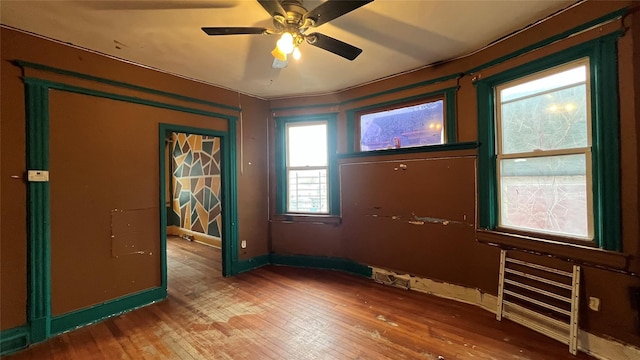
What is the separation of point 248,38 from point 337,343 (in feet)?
9.46

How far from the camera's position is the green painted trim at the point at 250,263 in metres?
3.91

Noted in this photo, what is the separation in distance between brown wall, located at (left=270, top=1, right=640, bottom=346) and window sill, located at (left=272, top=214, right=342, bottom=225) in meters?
0.05

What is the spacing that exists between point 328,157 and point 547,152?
2.61 m

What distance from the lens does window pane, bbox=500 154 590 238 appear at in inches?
86.5

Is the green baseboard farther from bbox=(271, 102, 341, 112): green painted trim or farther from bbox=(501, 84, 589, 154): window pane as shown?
bbox=(501, 84, 589, 154): window pane

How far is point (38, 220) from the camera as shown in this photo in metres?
2.33

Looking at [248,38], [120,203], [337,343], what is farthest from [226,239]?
[248,38]

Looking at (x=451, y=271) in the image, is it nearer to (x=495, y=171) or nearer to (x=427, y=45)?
(x=495, y=171)

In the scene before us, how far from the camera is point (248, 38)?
249 centimetres

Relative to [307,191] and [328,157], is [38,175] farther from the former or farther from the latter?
[328,157]

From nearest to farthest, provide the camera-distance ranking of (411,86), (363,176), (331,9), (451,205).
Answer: (331,9) → (451,205) → (411,86) → (363,176)

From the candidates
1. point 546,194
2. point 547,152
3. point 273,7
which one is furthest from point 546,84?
point 273,7

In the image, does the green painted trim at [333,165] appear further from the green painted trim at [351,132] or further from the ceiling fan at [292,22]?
the ceiling fan at [292,22]

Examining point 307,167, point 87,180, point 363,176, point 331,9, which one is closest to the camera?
point 331,9
